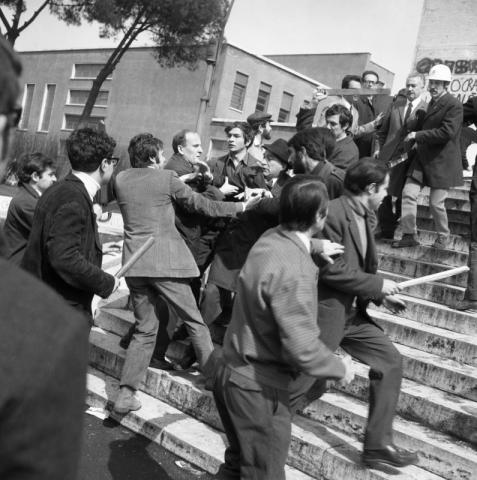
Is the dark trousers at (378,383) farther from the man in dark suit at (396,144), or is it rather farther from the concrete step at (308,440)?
the man in dark suit at (396,144)

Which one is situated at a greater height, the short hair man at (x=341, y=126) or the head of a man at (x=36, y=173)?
the short hair man at (x=341, y=126)

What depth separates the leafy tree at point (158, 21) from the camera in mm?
25141

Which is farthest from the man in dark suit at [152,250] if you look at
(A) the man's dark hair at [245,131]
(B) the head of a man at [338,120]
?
(B) the head of a man at [338,120]

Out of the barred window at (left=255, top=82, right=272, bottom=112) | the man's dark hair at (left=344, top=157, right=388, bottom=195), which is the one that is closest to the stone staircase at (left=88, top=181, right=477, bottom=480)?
the man's dark hair at (left=344, top=157, right=388, bottom=195)

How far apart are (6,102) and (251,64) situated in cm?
3845

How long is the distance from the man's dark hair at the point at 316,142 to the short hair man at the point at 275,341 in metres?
1.35

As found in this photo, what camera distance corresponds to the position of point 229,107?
37.6m

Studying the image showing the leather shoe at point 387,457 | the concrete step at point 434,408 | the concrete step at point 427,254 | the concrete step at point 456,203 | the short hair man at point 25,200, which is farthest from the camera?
the concrete step at point 456,203

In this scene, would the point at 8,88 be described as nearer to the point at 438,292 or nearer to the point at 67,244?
the point at 67,244

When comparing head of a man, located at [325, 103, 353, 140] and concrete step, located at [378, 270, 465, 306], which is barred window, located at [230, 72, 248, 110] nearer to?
concrete step, located at [378, 270, 465, 306]

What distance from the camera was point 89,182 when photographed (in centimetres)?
388

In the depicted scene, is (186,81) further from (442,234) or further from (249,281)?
(249,281)

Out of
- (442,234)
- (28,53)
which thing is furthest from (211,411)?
(28,53)

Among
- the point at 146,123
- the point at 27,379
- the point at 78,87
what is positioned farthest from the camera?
the point at 78,87
